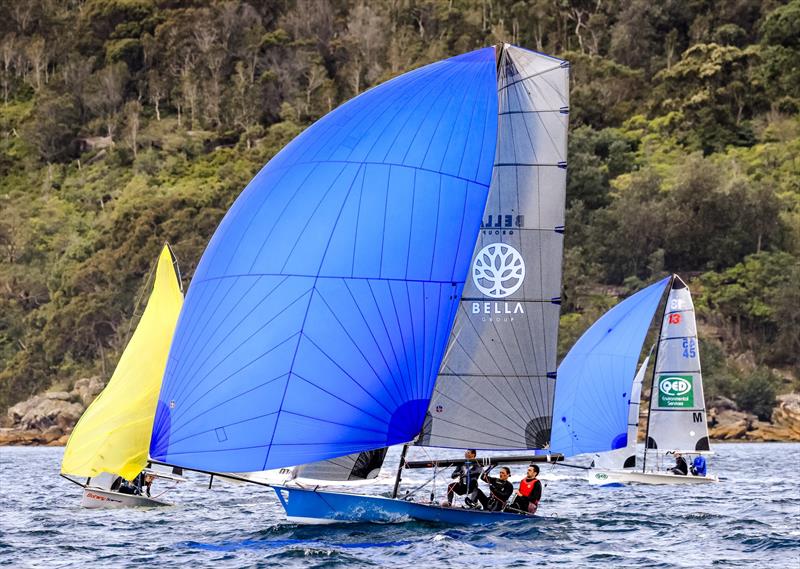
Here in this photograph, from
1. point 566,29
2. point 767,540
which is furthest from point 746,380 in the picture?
point 566,29

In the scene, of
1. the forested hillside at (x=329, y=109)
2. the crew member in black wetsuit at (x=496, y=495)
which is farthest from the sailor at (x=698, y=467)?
the forested hillside at (x=329, y=109)

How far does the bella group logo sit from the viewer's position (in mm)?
32625

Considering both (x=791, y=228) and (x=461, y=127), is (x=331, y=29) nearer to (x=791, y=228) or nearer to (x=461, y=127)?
(x=791, y=228)

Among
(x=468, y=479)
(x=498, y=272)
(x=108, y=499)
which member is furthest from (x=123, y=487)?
(x=498, y=272)

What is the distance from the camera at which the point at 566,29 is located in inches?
4414

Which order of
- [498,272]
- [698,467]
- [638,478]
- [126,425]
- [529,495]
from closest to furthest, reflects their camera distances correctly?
[529,495] < [498,272] < [126,425] < [638,478] < [698,467]

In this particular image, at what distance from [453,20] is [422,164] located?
9774 centimetres

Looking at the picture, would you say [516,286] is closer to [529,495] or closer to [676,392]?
[529,495]

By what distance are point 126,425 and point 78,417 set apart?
45.4 m

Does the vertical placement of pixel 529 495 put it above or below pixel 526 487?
below

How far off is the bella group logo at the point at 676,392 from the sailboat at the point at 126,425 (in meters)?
11.8

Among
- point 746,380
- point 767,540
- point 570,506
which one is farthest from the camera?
point 746,380

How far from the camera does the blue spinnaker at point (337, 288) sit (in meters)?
18.4

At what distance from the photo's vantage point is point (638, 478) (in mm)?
31703
